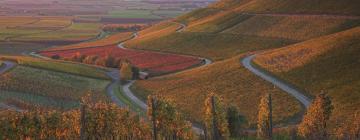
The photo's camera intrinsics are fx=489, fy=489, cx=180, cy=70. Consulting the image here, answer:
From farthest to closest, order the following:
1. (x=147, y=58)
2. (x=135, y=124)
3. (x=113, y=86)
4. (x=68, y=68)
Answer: (x=147, y=58)
(x=68, y=68)
(x=113, y=86)
(x=135, y=124)

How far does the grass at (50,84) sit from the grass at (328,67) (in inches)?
1696

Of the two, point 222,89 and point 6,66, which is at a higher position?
point 6,66

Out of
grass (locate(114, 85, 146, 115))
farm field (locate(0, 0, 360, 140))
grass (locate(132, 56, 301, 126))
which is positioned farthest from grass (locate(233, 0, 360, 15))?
grass (locate(114, 85, 146, 115))

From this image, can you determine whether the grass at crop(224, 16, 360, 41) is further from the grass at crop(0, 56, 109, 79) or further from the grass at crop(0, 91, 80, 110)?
the grass at crop(0, 91, 80, 110)

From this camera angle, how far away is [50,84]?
11556 cm

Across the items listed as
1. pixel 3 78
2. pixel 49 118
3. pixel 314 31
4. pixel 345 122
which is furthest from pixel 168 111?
pixel 314 31

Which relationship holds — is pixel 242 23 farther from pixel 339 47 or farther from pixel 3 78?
pixel 3 78

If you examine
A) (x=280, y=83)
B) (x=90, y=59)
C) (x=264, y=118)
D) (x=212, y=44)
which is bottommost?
(x=280, y=83)

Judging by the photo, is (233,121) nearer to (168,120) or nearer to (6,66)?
(168,120)

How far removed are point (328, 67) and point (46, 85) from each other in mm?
64166

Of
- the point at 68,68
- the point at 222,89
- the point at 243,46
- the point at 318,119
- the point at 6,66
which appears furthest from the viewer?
the point at 243,46

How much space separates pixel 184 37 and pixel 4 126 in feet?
471

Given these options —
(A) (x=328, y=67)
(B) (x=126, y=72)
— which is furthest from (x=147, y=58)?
(A) (x=328, y=67)

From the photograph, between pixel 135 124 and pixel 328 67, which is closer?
pixel 135 124
